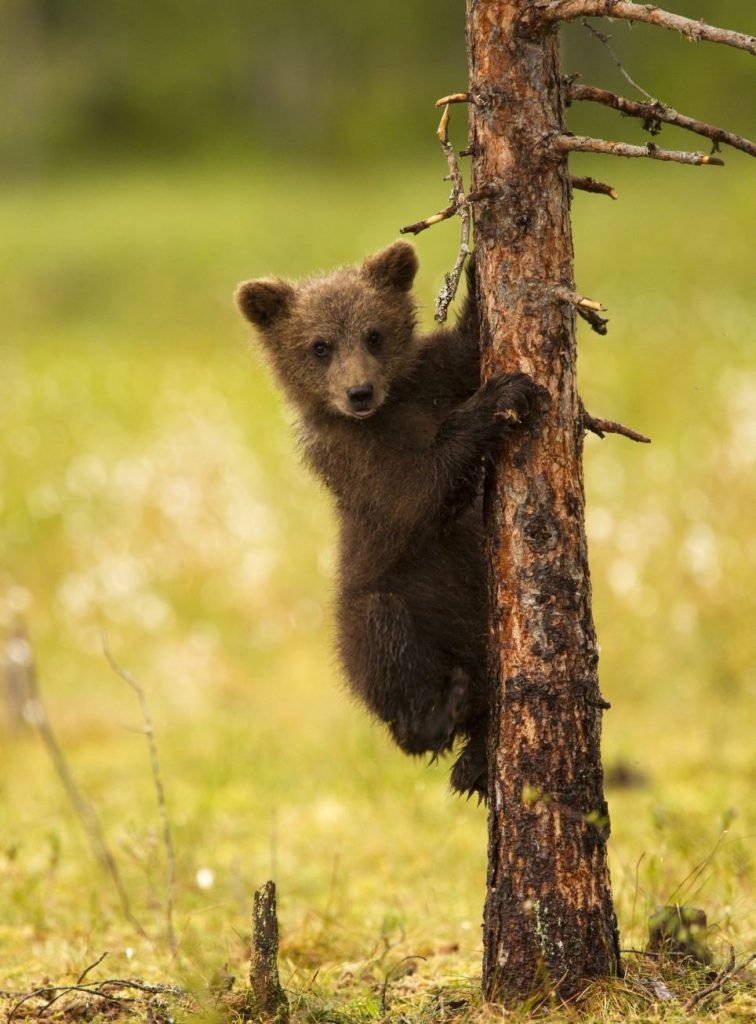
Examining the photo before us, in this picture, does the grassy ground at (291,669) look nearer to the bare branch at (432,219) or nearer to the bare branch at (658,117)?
the bare branch at (432,219)

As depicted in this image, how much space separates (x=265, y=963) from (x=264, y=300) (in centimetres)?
278

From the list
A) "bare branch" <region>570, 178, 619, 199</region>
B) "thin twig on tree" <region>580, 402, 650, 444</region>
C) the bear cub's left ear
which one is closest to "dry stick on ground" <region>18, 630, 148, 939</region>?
the bear cub's left ear

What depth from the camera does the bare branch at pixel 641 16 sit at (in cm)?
318

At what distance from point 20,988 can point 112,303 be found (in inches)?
765

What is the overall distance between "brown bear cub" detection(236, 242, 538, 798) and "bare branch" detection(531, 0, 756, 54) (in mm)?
1108

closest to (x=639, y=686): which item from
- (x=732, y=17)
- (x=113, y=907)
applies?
(x=113, y=907)

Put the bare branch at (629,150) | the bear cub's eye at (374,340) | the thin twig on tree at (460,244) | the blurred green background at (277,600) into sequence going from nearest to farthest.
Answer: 1. the bare branch at (629,150)
2. the thin twig on tree at (460,244)
3. the bear cub's eye at (374,340)
4. the blurred green background at (277,600)

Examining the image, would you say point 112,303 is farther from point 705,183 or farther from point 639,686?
point 639,686

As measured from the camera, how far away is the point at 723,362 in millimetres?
13695

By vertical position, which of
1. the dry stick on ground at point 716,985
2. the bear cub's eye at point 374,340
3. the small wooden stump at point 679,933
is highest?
the bear cub's eye at point 374,340

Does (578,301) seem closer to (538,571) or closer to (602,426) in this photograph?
(602,426)

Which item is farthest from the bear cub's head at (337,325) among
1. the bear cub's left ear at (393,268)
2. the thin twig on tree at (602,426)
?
the thin twig on tree at (602,426)

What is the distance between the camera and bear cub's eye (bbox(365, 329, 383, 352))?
5.38 metres

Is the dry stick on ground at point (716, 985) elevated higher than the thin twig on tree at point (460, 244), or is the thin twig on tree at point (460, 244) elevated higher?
the thin twig on tree at point (460, 244)
